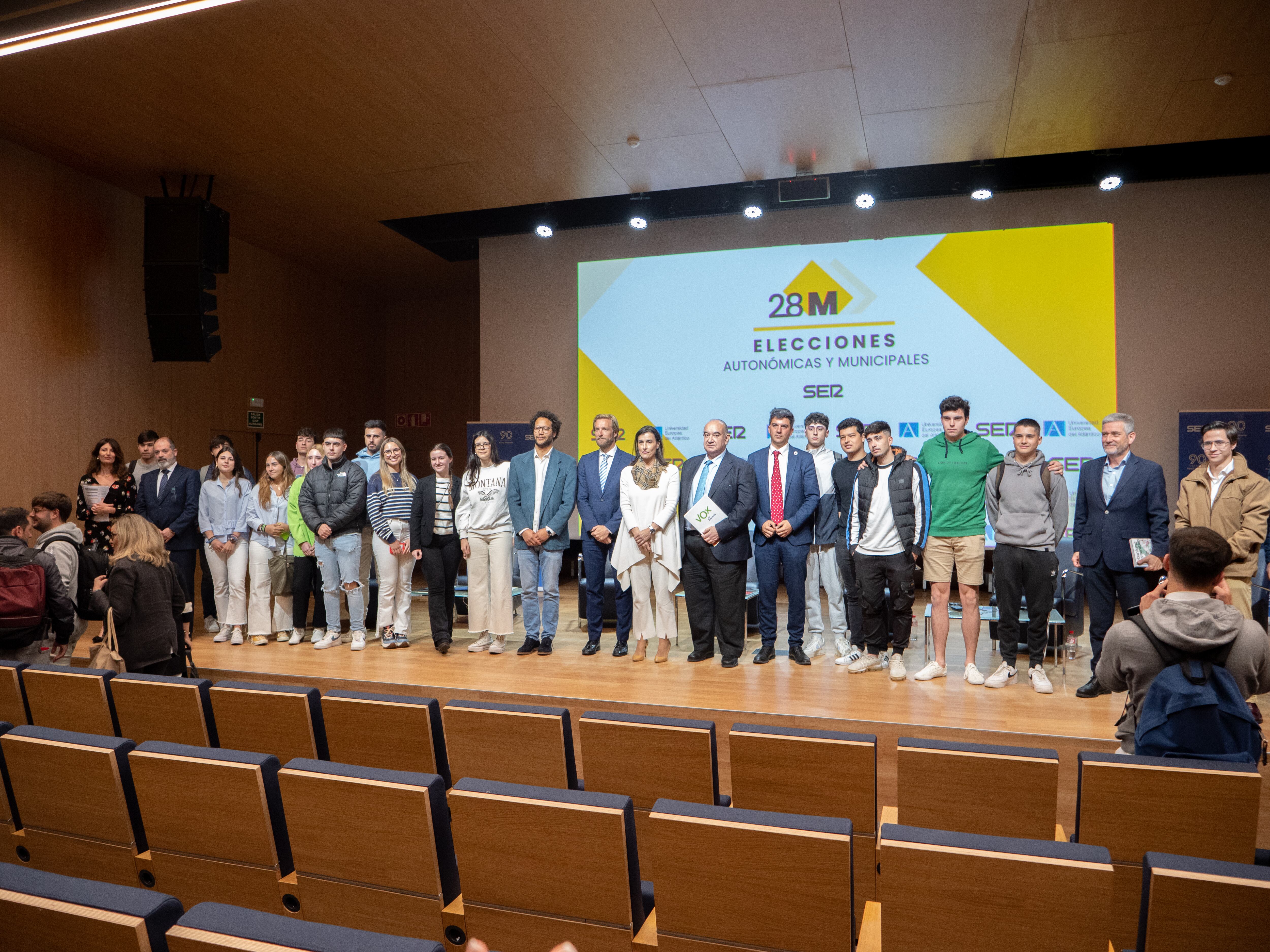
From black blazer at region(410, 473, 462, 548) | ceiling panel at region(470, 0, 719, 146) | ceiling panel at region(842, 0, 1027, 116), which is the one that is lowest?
black blazer at region(410, 473, 462, 548)

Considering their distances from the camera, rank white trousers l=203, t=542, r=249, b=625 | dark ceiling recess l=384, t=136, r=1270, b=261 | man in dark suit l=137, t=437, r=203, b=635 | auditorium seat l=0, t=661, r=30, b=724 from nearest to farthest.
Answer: auditorium seat l=0, t=661, r=30, b=724 → white trousers l=203, t=542, r=249, b=625 → man in dark suit l=137, t=437, r=203, b=635 → dark ceiling recess l=384, t=136, r=1270, b=261

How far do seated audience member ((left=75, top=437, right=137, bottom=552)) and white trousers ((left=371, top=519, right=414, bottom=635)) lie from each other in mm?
1799

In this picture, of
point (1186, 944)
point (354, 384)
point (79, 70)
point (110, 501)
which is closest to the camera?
point (1186, 944)

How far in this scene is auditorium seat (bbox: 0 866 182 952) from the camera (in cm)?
112

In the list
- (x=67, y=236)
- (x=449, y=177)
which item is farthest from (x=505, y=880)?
A: (x=67, y=236)

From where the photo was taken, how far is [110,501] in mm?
5320

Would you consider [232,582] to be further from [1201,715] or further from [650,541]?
[1201,715]

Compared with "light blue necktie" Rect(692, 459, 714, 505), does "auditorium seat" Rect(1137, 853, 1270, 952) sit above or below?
below

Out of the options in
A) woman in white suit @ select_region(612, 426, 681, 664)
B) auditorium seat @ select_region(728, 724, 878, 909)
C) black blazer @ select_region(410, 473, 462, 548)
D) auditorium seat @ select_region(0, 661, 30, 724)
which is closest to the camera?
auditorium seat @ select_region(728, 724, 878, 909)

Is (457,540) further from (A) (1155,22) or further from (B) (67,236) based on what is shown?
(A) (1155,22)

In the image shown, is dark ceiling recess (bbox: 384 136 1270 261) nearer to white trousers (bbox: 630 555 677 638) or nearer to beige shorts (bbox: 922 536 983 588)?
beige shorts (bbox: 922 536 983 588)

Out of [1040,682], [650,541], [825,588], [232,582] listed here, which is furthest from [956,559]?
[232,582]

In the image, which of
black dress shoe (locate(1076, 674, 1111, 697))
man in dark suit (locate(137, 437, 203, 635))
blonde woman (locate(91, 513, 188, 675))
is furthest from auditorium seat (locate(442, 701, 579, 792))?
man in dark suit (locate(137, 437, 203, 635))

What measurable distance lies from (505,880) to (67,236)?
291 inches
